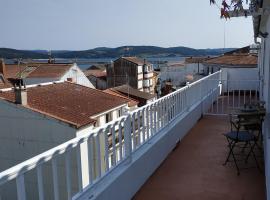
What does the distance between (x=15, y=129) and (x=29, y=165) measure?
14015 mm

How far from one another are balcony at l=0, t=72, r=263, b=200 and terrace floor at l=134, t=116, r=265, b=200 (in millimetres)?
17

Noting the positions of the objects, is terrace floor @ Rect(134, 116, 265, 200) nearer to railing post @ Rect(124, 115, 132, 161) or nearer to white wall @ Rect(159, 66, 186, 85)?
railing post @ Rect(124, 115, 132, 161)

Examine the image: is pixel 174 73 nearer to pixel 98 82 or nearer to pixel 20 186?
pixel 98 82

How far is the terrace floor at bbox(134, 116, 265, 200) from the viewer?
3719 millimetres

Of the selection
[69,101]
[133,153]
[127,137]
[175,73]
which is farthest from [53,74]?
[127,137]

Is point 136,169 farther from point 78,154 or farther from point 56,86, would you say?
point 56,86

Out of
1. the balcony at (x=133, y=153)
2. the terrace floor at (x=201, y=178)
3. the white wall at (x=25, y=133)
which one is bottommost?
the white wall at (x=25, y=133)

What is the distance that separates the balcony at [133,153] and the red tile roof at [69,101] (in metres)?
8.64

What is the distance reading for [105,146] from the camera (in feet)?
→ 9.98

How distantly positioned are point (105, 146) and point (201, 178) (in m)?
1.76

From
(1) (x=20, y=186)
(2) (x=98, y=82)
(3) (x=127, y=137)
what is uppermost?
(1) (x=20, y=186)

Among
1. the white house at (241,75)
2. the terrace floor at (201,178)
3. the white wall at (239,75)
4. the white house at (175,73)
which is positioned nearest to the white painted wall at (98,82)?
the white house at (175,73)

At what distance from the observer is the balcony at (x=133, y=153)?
2.25 metres

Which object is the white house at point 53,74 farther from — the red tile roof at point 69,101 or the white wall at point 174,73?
the white wall at point 174,73
